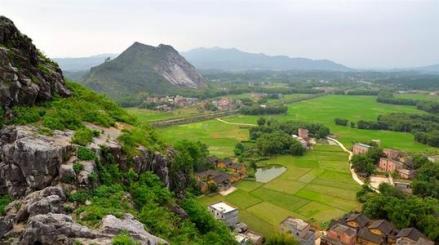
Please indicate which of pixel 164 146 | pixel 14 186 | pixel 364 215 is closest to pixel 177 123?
pixel 364 215

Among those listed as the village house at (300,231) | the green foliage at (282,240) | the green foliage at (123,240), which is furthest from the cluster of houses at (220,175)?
the green foliage at (123,240)

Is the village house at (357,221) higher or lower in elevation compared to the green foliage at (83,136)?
lower

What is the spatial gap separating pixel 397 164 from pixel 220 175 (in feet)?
91.9

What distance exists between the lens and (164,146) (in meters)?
22.8

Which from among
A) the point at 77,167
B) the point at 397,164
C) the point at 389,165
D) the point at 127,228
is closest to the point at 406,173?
the point at 397,164

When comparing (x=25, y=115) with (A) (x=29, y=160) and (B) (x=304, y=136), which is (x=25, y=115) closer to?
(A) (x=29, y=160)

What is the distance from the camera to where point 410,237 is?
118 ft

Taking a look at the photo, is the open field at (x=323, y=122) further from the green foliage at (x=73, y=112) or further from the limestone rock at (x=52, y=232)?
the limestone rock at (x=52, y=232)

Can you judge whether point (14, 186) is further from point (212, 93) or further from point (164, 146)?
point (212, 93)

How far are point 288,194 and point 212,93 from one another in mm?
127890

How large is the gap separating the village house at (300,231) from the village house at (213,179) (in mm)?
14750

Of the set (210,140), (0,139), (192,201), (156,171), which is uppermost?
(0,139)

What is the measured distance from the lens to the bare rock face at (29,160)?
611 inches

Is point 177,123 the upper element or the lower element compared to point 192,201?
lower
